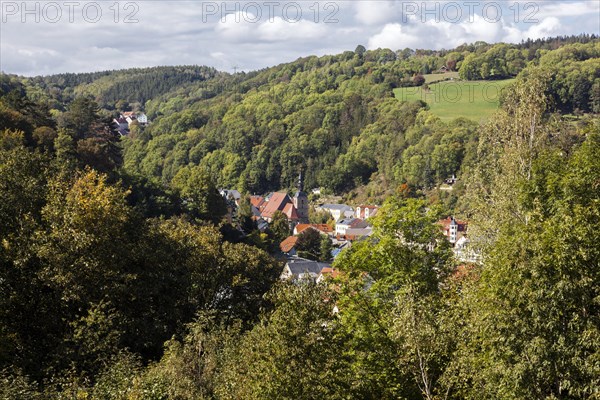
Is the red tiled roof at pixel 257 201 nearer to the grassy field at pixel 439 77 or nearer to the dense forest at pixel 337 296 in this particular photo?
the grassy field at pixel 439 77

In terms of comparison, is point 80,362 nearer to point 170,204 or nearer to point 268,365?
point 268,365

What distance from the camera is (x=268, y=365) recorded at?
12.0 metres

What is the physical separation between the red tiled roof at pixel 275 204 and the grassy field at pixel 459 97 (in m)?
34.0

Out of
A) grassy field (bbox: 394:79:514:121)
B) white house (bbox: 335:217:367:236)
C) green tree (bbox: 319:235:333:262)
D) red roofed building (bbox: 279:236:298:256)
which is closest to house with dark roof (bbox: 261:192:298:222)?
white house (bbox: 335:217:367:236)

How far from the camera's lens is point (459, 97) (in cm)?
12862

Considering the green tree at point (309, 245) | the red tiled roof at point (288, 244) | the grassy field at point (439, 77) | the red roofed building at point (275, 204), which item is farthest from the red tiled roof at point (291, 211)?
the grassy field at point (439, 77)

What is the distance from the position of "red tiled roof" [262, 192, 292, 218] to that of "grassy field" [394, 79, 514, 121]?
3395cm

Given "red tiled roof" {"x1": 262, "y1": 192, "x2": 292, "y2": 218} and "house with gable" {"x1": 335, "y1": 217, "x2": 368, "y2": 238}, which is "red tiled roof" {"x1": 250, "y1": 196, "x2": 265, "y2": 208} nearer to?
"red tiled roof" {"x1": 262, "y1": 192, "x2": 292, "y2": 218}

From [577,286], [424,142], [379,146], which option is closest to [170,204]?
[577,286]

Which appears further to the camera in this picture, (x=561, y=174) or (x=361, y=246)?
(x=361, y=246)

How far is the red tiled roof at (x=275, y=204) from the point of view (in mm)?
105481

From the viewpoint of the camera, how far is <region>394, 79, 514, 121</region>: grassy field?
11562cm

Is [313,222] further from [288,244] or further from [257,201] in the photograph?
[288,244]

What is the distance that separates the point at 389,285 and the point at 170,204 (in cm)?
Answer: 3897
